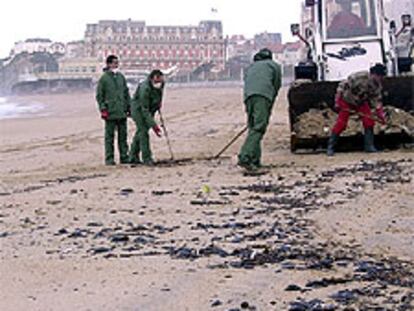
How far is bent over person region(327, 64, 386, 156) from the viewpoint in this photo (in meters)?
13.0

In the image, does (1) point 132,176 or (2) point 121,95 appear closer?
(1) point 132,176

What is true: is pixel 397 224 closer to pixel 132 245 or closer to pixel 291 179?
pixel 132 245

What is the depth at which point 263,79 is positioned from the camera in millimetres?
11898

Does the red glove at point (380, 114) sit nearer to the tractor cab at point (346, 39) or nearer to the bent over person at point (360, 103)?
the bent over person at point (360, 103)

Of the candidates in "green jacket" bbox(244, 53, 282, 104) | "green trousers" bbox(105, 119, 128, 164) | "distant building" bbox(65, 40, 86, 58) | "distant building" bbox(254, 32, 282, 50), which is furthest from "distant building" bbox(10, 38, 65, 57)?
"green jacket" bbox(244, 53, 282, 104)

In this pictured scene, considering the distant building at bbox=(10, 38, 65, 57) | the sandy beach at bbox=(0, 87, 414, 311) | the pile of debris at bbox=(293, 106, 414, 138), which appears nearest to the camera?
the sandy beach at bbox=(0, 87, 414, 311)

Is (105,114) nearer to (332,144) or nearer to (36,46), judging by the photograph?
(332,144)

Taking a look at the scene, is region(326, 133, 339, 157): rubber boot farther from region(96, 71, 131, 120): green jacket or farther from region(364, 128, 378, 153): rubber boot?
region(96, 71, 131, 120): green jacket

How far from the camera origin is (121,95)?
13516 mm

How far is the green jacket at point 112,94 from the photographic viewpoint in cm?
1344

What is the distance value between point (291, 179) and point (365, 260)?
453 cm

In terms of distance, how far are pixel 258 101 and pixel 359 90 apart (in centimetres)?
193

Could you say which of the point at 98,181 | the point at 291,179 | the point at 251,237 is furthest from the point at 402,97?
the point at 251,237

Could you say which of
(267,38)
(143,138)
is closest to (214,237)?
(143,138)
